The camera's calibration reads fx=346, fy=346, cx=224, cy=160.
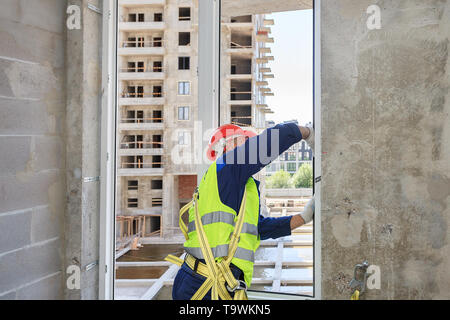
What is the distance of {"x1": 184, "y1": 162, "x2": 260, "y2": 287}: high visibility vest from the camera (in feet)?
4.80

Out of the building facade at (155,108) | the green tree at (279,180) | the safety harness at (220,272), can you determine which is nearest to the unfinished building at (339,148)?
the green tree at (279,180)

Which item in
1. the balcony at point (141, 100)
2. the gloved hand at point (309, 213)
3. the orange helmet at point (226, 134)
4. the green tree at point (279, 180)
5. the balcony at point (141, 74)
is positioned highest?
the balcony at point (141, 74)

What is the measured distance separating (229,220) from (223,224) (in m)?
0.03

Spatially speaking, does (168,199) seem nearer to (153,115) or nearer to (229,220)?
(153,115)

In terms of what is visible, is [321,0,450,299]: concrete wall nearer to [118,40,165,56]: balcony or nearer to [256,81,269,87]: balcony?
[256,81,269,87]: balcony

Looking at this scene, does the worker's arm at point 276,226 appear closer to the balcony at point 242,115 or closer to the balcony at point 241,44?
the balcony at point 242,115

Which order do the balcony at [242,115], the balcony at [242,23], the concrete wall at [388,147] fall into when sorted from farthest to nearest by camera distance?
the balcony at [242,23]
the balcony at [242,115]
the concrete wall at [388,147]

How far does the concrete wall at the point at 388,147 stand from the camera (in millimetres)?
1626

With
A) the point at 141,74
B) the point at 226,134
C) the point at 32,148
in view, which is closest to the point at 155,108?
the point at 141,74

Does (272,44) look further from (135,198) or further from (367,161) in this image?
(135,198)

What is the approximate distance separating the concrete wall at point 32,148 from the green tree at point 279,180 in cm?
128

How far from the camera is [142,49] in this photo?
10664 mm

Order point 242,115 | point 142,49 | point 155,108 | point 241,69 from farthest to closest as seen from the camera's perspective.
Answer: point 155,108, point 142,49, point 241,69, point 242,115

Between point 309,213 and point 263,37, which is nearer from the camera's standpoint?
point 309,213
